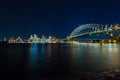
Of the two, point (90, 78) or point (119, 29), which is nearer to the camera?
point (90, 78)

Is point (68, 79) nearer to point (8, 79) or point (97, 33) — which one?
point (8, 79)

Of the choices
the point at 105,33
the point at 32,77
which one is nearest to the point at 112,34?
the point at 105,33

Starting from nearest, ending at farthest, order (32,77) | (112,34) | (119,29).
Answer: (32,77) < (119,29) < (112,34)

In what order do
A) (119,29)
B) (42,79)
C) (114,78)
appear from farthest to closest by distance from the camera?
(119,29), (42,79), (114,78)

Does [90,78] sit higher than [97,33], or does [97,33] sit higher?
[97,33]

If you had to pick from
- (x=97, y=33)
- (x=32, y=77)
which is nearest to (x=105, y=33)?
(x=97, y=33)

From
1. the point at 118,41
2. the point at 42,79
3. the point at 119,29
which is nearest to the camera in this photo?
the point at 42,79

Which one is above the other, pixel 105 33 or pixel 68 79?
pixel 105 33

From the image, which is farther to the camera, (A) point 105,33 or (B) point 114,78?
(A) point 105,33

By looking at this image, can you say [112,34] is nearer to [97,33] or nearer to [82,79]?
[97,33]
